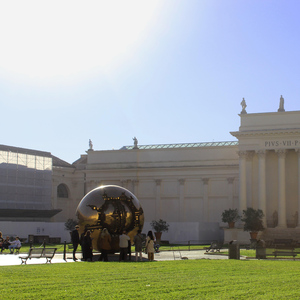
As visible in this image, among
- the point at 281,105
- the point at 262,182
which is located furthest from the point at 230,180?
the point at 281,105

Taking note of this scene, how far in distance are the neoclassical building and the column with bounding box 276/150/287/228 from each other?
99mm

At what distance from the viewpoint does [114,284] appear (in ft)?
52.1

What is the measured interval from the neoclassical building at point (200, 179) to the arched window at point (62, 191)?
134 millimetres

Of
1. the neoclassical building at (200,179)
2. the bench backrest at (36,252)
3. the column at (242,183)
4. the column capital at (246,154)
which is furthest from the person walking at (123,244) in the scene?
the column capital at (246,154)

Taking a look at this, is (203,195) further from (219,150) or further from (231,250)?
(231,250)

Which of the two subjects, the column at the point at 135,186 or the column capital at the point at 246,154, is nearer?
the column capital at the point at 246,154

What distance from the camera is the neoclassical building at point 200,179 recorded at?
6072cm

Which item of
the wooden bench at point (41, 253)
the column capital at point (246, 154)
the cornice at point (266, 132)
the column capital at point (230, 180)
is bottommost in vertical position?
the wooden bench at point (41, 253)

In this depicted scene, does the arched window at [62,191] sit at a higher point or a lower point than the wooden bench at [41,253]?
higher

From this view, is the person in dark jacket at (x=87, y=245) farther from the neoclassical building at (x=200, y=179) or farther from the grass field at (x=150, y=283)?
the neoclassical building at (x=200, y=179)

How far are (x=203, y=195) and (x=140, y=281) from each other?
54736 mm

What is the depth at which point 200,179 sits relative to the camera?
233 feet

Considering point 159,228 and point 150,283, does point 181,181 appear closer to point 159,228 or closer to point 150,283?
point 159,228

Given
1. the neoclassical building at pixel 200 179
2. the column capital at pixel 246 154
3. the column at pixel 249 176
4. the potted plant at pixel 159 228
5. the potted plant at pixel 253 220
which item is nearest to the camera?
the potted plant at pixel 253 220
